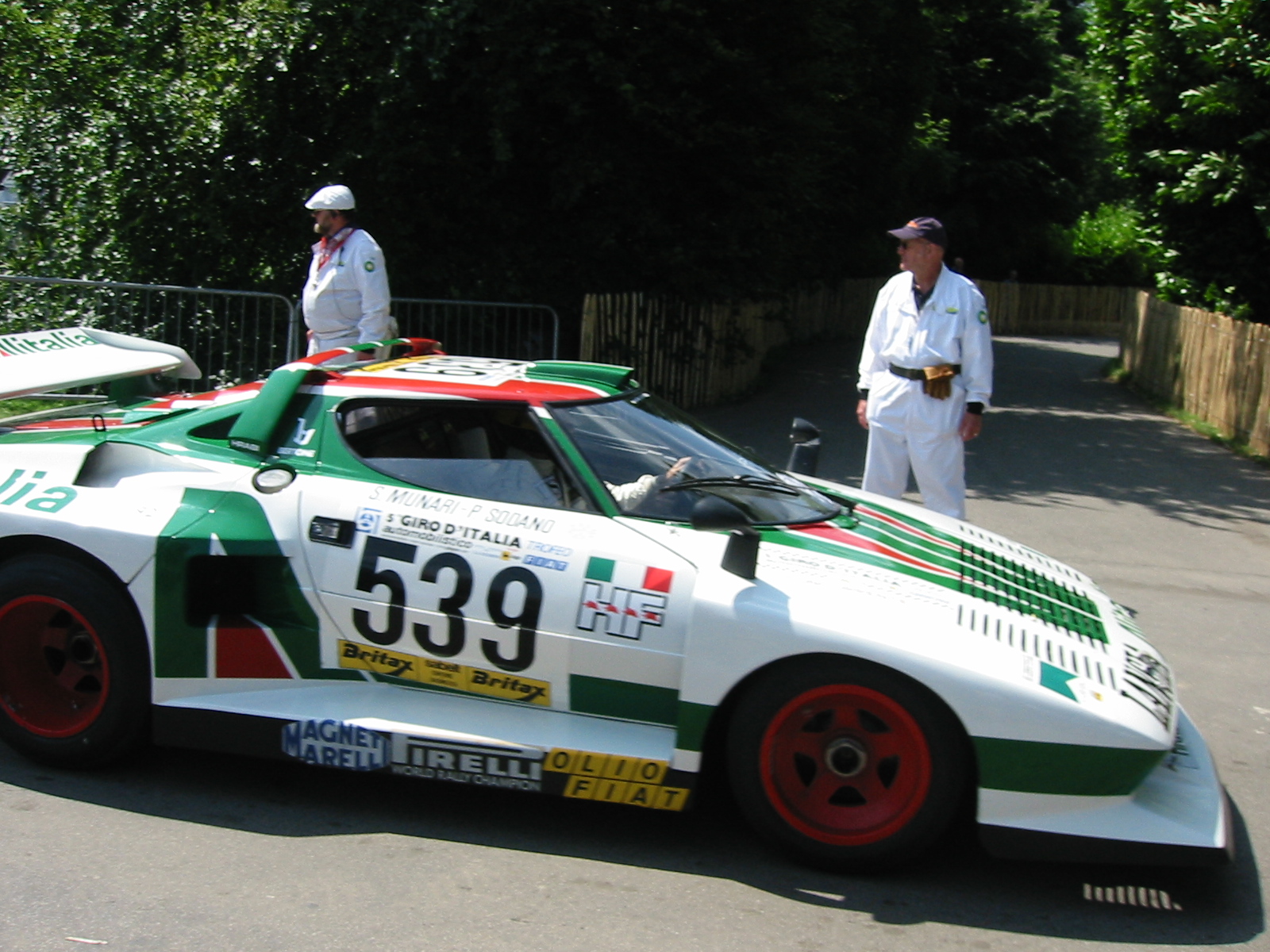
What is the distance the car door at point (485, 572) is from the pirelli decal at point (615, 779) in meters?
0.14

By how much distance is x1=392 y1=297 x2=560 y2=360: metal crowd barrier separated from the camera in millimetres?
11578

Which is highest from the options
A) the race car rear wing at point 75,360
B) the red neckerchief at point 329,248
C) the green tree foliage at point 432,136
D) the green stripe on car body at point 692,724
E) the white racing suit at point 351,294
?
the green tree foliage at point 432,136

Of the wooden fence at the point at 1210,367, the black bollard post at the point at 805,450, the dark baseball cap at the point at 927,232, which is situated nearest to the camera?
the black bollard post at the point at 805,450

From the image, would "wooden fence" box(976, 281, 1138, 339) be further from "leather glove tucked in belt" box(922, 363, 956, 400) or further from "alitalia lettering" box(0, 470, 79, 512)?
"alitalia lettering" box(0, 470, 79, 512)

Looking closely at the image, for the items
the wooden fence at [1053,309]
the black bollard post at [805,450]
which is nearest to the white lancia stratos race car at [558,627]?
the black bollard post at [805,450]

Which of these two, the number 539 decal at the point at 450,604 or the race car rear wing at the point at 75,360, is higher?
the race car rear wing at the point at 75,360

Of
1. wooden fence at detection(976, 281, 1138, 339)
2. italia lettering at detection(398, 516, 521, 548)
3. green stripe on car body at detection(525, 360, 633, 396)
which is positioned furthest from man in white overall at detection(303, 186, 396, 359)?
wooden fence at detection(976, 281, 1138, 339)

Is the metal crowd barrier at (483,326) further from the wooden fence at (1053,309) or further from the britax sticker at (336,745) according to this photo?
the wooden fence at (1053,309)

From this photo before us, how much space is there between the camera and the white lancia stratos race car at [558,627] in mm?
→ 3496

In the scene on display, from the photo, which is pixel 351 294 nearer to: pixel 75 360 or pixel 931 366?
pixel 75 360

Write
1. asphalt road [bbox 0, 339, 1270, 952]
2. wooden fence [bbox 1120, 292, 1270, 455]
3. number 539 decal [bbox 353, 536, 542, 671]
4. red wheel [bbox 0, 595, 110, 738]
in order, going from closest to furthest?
asphalt road [bbox 0, 339, 1270, 952], number 539 decal [bbox 353, 536, 542, 671], red wheel [bbox 0, 595, 110, 738], wooden fence [bbox 1120, 292, 1270, 455]

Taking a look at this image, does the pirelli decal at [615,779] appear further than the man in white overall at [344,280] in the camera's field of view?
No

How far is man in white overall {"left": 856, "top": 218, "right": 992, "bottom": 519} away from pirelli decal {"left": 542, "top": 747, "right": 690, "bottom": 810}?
3314mm

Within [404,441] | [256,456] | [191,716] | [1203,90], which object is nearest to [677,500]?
[404,441]
